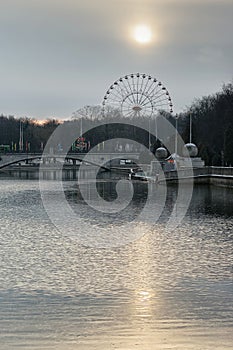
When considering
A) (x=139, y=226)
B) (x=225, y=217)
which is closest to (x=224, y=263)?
(x=139, y=226)

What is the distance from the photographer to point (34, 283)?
13.6m

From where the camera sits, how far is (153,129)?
103875 millimetres

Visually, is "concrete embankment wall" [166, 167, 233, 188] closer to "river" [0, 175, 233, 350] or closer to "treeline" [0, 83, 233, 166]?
"treeline" [0, 83, 233, 166]

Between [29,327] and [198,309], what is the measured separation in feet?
10.2

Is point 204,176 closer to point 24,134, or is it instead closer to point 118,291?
point 118,291

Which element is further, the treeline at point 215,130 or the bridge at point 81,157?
the bridge at point 81,157

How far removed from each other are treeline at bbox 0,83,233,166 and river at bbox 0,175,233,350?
46.8 meters

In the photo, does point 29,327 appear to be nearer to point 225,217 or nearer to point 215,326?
point 215,326

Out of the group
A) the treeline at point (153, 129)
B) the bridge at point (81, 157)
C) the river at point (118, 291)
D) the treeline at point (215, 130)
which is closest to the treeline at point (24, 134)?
the treeline at point (153, 129)

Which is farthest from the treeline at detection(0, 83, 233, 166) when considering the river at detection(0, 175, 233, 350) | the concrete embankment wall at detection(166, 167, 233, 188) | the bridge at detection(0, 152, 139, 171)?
the river at detection(0, 175, 233, 350)

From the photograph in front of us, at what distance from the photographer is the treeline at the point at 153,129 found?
252ft

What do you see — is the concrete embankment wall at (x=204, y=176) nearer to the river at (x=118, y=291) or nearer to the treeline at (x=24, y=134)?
the river at (x=118, y=291)

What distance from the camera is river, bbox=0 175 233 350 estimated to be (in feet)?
29.9

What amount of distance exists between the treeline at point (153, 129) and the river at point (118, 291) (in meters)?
46.8
